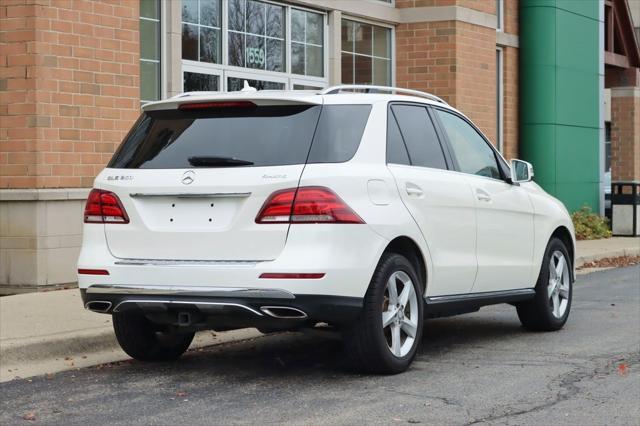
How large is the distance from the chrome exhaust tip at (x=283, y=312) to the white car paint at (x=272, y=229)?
0.12m

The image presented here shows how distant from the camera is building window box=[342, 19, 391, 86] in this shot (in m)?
17.8

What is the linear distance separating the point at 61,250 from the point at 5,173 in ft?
3.11

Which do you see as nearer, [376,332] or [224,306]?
[224,306]

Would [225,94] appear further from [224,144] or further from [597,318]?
[597,318]

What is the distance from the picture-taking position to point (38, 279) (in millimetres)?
11445

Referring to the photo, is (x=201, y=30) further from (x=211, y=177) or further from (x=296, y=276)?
(x=296, y=276)

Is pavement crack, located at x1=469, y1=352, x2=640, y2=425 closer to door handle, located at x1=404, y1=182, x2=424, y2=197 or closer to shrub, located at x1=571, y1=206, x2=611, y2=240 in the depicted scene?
door handle, located at x1=404, y1=182, x2=424, y2=197

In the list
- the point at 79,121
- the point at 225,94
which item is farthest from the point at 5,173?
the point at 225,94

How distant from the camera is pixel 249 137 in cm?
726

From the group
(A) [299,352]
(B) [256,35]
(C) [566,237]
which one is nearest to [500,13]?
(B) [256,35]

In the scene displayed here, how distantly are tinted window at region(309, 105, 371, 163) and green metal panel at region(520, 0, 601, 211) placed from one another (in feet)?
47.0

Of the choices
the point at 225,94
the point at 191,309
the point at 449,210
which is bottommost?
the point at 191,309

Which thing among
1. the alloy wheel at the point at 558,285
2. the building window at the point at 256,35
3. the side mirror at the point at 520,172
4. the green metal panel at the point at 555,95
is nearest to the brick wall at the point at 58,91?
the building window at the point at 256,35

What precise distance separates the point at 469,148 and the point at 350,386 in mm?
2460
